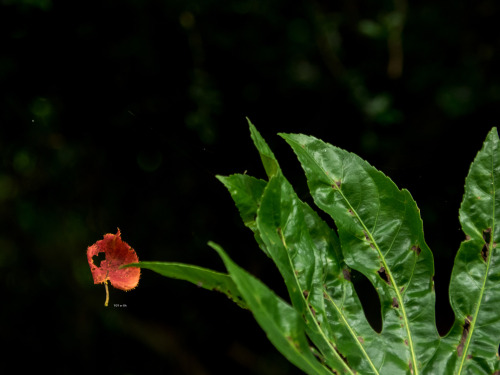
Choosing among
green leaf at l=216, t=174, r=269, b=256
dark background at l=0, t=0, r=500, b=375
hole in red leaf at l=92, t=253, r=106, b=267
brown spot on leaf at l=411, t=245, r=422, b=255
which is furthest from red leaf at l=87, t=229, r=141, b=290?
dark background at l=0, t=0, r=500, b=375

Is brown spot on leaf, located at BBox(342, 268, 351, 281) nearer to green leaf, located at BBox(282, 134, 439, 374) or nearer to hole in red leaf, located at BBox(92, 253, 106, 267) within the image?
green leaf, located at BBox(282, 134, 439, 374)

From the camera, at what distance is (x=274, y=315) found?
0.29m

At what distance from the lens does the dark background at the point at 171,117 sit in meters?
1.21

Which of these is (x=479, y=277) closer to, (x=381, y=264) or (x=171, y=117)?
(x=381, y=264)

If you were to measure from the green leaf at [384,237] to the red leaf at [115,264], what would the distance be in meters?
0.17

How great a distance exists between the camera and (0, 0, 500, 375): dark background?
47.6 inches

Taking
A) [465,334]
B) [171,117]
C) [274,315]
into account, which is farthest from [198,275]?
[171,117]

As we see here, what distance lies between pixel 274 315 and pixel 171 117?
995 mm

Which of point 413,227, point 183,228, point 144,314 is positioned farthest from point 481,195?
point 144,314

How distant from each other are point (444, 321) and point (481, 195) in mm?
306

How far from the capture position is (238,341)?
1.46m

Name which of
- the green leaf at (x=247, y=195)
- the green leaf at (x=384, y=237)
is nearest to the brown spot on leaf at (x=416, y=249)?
the green leaf at (x=384, y=237)

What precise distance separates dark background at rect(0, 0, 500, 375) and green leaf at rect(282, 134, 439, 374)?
0.63m

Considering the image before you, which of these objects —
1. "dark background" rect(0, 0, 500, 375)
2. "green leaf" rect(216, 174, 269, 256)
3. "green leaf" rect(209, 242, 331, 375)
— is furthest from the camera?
"dark background" rect(0, 0, 500, 375)
